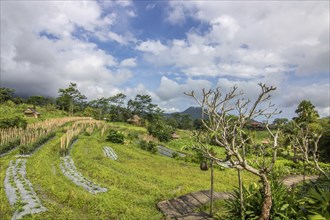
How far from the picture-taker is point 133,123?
59156mm

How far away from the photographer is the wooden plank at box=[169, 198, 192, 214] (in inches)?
353

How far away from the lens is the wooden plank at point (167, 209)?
28.6 ft

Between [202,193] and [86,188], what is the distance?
4880mm

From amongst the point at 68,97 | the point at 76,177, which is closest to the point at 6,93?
the point at 68,97

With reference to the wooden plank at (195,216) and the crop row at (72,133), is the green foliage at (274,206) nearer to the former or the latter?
the wooden plank at (195,216)

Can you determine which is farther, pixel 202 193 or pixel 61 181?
Answer: pixel 61 181

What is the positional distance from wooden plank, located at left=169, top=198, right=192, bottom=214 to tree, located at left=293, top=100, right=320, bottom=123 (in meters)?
23.7

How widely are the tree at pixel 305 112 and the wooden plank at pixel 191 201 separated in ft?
76.1

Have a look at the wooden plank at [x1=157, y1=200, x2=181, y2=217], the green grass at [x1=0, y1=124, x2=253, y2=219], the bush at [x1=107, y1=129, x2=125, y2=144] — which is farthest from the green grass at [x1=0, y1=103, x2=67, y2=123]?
the wooden plank at [x1=157, y1=200, x2=181, y2=217]

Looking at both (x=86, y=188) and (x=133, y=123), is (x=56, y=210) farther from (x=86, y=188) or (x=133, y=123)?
(x=133, y=123)

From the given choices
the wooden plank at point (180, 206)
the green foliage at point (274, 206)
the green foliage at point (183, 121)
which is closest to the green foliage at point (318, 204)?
the green foliage at point (274, 206)

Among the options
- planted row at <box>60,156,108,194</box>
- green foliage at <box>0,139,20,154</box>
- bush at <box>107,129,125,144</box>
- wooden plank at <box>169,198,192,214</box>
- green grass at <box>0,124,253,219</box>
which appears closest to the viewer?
green grass at <box>0,124,253,219</box>

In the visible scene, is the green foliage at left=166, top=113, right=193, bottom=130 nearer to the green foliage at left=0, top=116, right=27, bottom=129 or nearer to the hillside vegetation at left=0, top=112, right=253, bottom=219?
the green foliage at left=0, top=116, right=27, bottom=129

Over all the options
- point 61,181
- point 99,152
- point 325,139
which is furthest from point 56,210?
point 325,139
